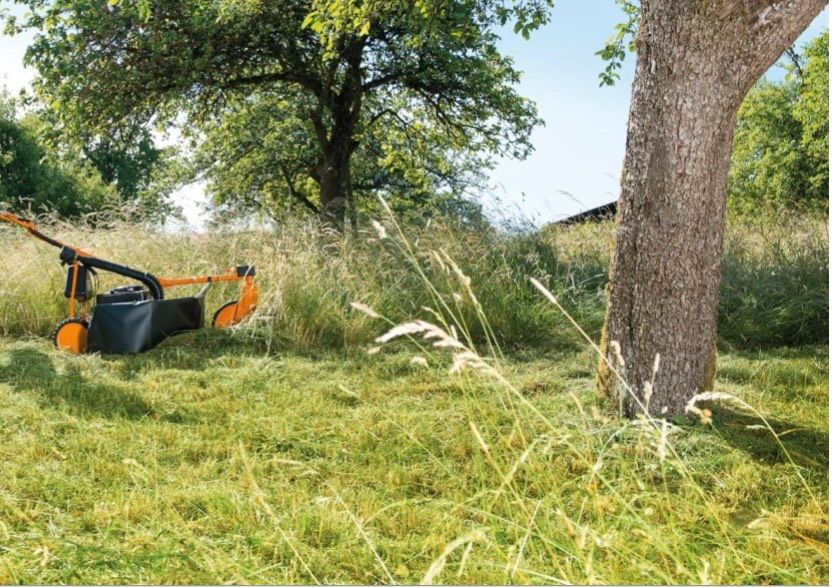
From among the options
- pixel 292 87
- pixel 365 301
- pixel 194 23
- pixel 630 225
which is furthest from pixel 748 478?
pixel 292 87

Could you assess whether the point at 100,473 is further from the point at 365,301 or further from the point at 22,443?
the point at 365,301

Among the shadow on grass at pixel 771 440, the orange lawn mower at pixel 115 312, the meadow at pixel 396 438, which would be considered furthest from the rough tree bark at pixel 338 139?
the shadow on grass at pixel 771 440

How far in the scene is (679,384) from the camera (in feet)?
13.5

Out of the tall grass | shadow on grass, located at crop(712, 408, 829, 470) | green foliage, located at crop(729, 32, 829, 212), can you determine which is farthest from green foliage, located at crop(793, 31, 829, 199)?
shadow on grass, located at crop(712, 408, 829, 470)

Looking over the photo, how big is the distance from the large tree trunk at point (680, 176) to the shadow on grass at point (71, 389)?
104 inches

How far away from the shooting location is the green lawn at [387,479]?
2539 mm

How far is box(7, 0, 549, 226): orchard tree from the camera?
11.1 m

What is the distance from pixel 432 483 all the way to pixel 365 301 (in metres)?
3.57

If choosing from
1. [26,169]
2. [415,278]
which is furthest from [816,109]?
[26,169]

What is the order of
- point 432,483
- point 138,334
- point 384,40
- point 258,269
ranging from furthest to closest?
point 384,40, point 258,269, point 138,334, point 432,483

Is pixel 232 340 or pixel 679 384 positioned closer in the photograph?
pixel 679 384

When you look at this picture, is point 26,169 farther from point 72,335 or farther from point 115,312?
point 115,312

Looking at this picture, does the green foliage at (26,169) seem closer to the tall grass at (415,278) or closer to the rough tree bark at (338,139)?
the rough tree bark at (338,139)

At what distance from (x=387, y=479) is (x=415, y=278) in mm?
4259
